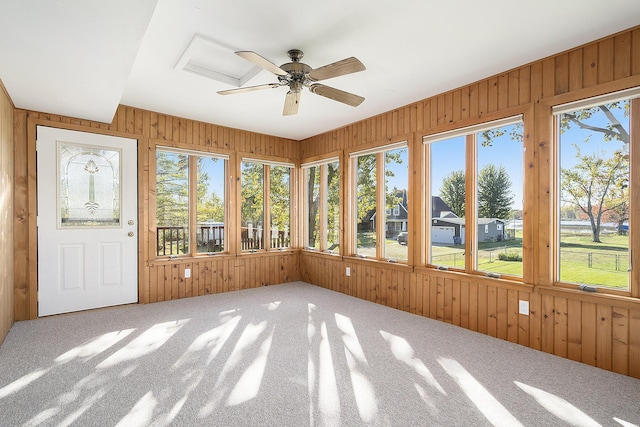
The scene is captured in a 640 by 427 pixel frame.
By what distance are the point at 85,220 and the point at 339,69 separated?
3541 mm

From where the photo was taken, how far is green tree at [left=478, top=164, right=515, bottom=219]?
316cm

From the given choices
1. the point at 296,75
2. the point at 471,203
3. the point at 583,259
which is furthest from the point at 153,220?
the point at 583,259

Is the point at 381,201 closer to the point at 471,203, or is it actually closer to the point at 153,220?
the point at 471,203

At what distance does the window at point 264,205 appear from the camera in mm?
5191

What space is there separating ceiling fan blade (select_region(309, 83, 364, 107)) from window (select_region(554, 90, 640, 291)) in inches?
68.2

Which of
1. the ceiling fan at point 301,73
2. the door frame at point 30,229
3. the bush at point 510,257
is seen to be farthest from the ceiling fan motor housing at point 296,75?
the door frame at point 30,229

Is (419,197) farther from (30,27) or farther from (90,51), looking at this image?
(30,27)

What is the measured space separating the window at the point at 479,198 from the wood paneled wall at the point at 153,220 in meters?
2.74

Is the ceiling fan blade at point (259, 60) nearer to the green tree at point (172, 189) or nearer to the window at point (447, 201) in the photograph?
the window at point (447, 201)

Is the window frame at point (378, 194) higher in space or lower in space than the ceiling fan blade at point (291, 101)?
lower

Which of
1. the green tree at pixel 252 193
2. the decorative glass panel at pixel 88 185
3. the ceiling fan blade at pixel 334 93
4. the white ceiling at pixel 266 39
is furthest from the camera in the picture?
the green tree at pixel 252 193

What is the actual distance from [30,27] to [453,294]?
409 centimetres

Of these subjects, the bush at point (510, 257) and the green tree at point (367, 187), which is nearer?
the bush at point (510, 257)

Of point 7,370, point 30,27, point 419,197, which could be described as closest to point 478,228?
point 419,197
